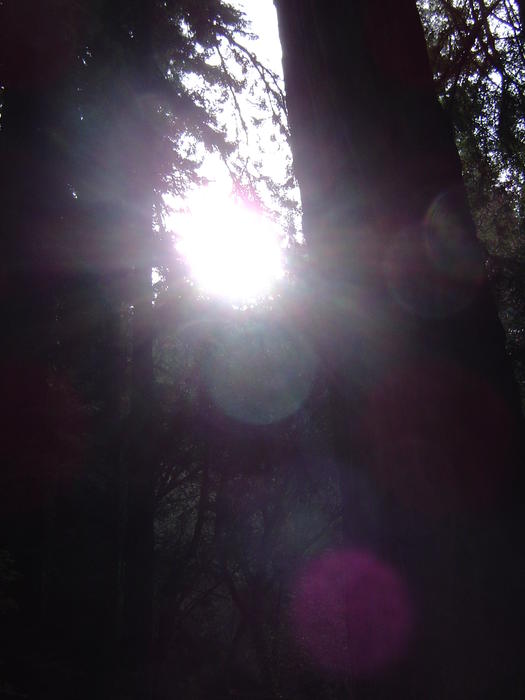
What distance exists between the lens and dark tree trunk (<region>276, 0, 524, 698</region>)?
2.01 metres

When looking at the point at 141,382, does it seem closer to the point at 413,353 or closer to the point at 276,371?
the point at 276,371

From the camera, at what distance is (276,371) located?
39.3ft

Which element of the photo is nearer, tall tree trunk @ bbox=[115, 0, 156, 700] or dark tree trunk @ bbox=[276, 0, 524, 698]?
dark tree trunk @ bbox=[276, 0, 524, 698]

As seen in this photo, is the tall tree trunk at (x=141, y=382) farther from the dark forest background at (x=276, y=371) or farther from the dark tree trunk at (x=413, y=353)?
the dark tree trunk at (x=413, y=353)

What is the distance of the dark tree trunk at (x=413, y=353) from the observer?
2.01 metres

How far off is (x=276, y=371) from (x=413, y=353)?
9791mm

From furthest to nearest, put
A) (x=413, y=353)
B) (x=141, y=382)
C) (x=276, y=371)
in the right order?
(x=276, y=371) < (x=141, y=382) < (x=413, y=353)

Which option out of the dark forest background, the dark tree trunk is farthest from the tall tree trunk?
the dark tree trunk

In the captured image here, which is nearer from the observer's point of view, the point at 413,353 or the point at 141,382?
the point at 413,353

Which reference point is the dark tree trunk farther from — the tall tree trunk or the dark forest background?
the tall tree trunk

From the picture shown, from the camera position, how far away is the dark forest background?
210cm

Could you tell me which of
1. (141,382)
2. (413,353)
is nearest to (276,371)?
(141,382)

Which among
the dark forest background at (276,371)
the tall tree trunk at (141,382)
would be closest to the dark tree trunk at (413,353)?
the dark forest background at (276,371)

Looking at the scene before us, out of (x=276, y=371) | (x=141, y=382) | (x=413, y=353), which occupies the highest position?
(x=276, y=371)
